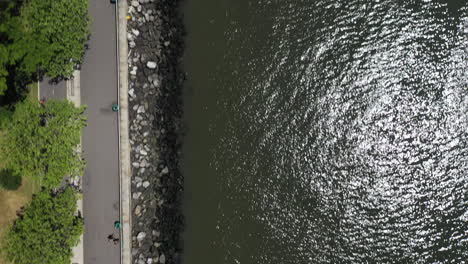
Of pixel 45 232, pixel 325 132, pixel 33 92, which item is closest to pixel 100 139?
pixel 33 92

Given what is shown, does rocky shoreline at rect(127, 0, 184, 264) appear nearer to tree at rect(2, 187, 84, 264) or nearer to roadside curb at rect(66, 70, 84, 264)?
roadside curb at rect(66, 70, 84, 264)

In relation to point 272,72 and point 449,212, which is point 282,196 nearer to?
point 272,72

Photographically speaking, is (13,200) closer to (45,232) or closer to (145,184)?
(45,232)

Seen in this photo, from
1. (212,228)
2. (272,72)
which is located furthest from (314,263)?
(272,72)

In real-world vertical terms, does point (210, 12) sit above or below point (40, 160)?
above

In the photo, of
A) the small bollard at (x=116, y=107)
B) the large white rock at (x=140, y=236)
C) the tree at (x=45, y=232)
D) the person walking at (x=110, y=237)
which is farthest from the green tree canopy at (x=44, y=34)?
the large white rock at (x=140, y=236)

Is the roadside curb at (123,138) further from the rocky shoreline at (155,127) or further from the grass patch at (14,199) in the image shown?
the grass patch at (14,199)

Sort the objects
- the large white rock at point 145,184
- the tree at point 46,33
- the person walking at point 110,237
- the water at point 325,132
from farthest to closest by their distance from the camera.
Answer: the water at point 325,132
the large white rock at point 145,184
the person walking at point 110,237
the tree at point 46,33
